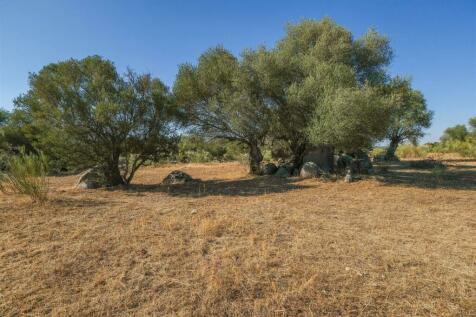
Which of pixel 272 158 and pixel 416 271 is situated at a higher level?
pixel 272 158

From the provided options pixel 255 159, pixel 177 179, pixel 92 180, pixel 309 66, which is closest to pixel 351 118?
pixel 309 66

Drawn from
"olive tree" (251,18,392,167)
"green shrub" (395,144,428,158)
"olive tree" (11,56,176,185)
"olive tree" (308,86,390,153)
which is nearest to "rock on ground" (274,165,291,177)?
"olive tree" (251,18,392,167)

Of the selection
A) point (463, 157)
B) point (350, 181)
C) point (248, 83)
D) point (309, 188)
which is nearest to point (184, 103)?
point (248, 83)

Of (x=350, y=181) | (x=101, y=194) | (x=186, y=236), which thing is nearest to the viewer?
(x=186, y=236)

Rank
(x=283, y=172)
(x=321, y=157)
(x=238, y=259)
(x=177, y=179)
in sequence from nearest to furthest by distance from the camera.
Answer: (x=238, y=259), (x=177, y=179), (x=321, y=157), (x=283, y=172)

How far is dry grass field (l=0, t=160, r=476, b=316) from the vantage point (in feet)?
9.10

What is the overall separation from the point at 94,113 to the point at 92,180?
9.22 feet

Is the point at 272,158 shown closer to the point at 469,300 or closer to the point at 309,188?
the point at 309,188

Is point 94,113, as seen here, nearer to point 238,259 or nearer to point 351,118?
point 238,259

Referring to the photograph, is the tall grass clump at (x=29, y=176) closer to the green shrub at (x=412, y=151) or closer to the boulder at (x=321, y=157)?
the boulder at (x=321, y=157)

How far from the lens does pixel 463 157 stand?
24.7 m

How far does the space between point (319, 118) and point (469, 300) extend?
8.96 m

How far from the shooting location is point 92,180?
36.2 ft

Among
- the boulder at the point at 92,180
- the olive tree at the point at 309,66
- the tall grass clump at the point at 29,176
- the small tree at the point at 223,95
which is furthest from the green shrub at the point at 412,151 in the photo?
the tall grass clump at the point at 29,176
